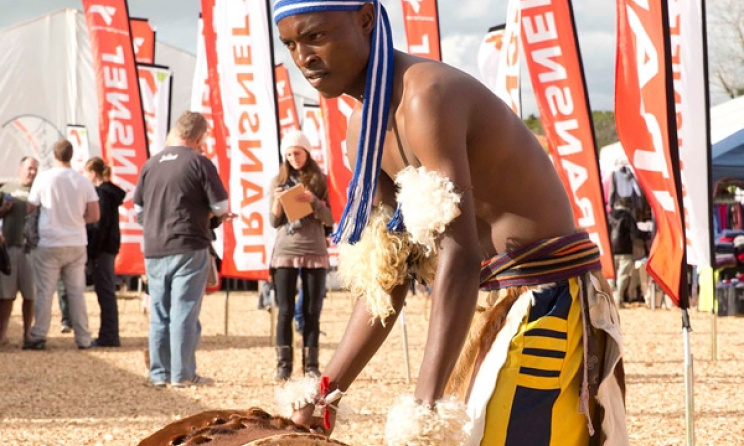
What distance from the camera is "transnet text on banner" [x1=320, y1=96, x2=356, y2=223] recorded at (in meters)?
10.2

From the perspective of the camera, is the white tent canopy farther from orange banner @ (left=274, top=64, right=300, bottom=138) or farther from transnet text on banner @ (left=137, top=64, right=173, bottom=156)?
transnet text on banner @ (left=137, top=64, right=173, bottom=156)

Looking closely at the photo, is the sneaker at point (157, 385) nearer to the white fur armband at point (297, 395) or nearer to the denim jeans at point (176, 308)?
the denim jeans at point (176, 308)

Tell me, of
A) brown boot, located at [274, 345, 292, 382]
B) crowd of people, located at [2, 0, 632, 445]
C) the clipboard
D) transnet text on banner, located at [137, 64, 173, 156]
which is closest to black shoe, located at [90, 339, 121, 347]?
brown boot, located at [274, 345, 292, 382]

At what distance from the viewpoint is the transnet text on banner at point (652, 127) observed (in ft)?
18.3

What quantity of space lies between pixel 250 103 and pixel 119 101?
8.38 feet

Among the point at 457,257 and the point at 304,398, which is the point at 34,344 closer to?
the point at 304,398

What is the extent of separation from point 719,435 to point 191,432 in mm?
4444

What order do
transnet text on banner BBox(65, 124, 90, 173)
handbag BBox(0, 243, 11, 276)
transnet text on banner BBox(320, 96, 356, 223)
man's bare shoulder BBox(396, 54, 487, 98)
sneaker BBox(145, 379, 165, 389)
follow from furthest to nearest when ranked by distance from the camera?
transnet text on banner BBox(65, 124, 90, 173), handbag BBox(0, 243, 11, 276), transnet text on banner BBox(320, 96, 356, 223), sneaker BBox(145, 379, 165, 389), man's bare shoulder BBox(396, 54, 487, 98)

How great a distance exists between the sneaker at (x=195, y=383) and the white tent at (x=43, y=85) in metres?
20.8

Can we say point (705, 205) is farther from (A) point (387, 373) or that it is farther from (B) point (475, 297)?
(B) point (475, 297)

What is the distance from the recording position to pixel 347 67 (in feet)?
8.24

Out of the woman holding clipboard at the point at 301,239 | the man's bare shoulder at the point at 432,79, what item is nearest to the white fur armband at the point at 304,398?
the man's bare shoulder at the point at 432,79

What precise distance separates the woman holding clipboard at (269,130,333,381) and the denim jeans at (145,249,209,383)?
55 centimetres

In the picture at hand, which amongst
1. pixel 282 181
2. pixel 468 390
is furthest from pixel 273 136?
pixel 468 390
